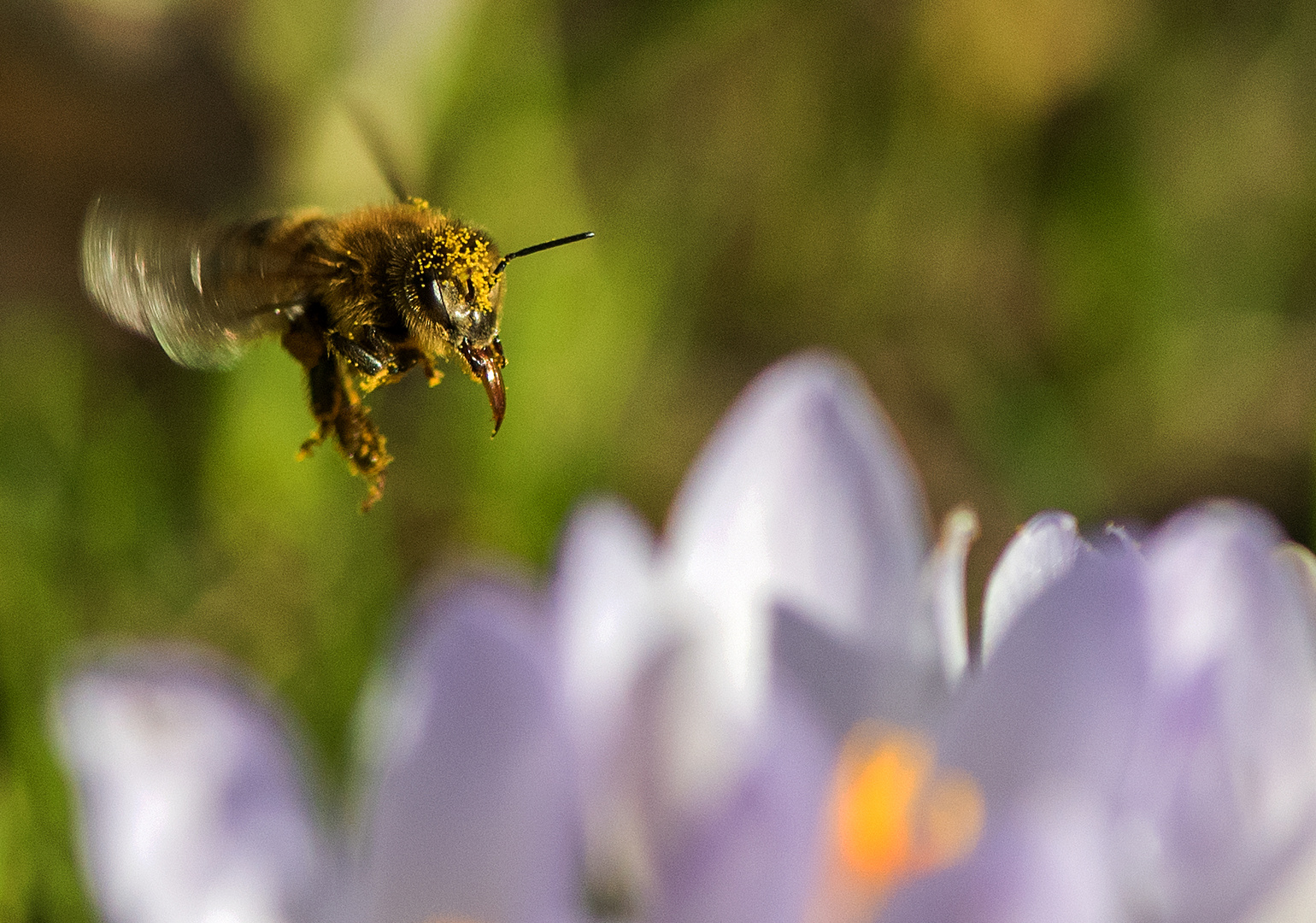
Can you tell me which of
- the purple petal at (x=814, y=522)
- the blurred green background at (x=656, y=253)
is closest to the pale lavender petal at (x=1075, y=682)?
the purple petal at (x=814, y=522)

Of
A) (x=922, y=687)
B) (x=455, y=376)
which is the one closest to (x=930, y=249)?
(x=455, y=376)

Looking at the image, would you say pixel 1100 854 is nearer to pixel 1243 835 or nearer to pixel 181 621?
pixel 1243 835

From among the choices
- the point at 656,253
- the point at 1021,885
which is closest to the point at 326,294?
the point at 1021,885

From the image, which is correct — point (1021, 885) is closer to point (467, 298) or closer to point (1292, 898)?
point (1292, 898)

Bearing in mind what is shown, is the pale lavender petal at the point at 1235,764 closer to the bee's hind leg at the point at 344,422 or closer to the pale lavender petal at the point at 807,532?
the pale lavender petal at the point at 807,532

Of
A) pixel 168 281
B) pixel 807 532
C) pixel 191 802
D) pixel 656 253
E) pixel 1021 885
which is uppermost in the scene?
pixel 656 253

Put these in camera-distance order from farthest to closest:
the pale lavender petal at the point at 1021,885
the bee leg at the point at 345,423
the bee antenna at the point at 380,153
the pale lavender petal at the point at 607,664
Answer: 1. the bee antenna at the point at 380,153
2. the bee leg at the point at 345,423
3. the pale lavender petal at the point at 607,664
4. the pale lavender petal at the point at 1021,885

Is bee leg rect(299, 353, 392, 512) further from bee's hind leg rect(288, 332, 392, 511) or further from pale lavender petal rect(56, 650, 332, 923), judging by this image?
pale lavender petal rect(56, 650, 332, 923)
